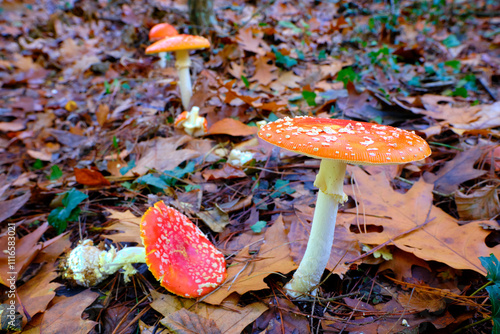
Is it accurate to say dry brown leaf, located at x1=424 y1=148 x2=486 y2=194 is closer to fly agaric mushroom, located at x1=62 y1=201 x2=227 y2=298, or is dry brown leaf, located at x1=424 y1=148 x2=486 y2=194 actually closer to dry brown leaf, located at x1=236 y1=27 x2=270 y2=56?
fly agaric mushroom, located at x1=62 y1=201 x2=227 y2=298

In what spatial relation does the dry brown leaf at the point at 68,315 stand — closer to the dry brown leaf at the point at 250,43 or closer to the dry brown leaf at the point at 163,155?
the dry brown leaf at the point at 163,155

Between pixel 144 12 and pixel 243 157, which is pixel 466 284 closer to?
pixel 243 157

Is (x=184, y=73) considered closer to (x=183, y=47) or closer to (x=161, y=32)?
(x=183, y=47)

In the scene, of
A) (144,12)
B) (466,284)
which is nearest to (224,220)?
(466,284)

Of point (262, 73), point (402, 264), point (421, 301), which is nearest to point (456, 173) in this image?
point (402, 264)

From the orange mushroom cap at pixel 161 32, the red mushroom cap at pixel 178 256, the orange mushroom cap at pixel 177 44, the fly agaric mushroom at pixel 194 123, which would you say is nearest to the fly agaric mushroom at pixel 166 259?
the red mushroom cap at pixel 178 256

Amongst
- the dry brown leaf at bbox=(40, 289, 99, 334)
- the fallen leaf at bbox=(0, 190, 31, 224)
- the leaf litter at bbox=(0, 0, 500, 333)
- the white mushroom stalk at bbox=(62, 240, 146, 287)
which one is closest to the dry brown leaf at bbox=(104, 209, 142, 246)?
the leaf litter at bbox=(0, 0, 500, 333)
